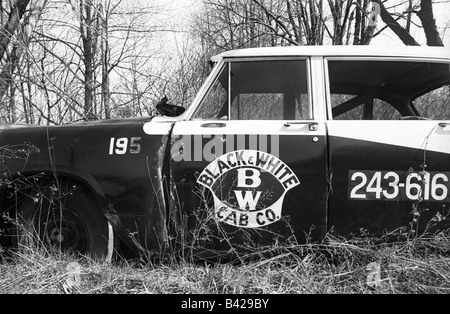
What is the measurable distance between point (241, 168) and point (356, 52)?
1183mm

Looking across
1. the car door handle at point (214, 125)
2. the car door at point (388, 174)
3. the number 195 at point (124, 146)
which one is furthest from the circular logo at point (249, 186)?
the number 195 at point (124, 146)

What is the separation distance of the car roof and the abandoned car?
10 millimetres

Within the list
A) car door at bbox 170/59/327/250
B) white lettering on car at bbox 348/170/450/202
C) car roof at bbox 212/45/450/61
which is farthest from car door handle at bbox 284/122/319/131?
car roof at bbox 212/45/450/61

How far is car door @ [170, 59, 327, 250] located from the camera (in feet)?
8.96

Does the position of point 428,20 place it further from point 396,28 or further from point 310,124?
point 310,124

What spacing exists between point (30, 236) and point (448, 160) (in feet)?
9.58

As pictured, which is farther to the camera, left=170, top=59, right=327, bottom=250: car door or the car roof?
the car roof

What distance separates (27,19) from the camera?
8.21m

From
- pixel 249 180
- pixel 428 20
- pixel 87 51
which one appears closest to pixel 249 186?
pixel 249 180

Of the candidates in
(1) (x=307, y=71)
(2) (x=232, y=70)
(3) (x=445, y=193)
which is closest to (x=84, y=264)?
(2) (x=232, y=70)

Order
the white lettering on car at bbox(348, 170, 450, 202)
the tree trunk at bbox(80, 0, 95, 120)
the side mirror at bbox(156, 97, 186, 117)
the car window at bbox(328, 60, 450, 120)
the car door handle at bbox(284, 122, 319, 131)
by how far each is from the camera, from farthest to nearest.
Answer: the tree trunk at bbox(80, 0, 95, 120) → the side mirror at bbox(156, 97, 186, 117) → the car window at bbox(328, 60, 450, 120) → the car door handle at bbox(284, 122, 319, 131) → the white lettering on car at bbox(348, 170, 450, 202)

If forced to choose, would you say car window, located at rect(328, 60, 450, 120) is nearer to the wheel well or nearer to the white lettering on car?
the white lettering on car
